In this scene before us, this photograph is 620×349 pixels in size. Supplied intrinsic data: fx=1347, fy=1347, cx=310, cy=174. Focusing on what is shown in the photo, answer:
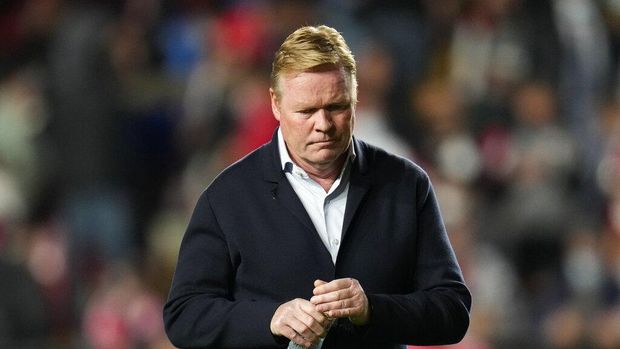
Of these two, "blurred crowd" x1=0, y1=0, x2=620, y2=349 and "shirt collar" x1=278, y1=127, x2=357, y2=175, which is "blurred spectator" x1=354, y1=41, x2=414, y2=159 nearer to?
"blurred crowd" x1=0, y1=0, x2=620, y2=349

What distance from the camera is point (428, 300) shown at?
9.59ft

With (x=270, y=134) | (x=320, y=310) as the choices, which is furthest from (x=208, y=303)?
(x=270, y=134)

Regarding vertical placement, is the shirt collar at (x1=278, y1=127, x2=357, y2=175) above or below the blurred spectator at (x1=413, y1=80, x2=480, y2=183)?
above

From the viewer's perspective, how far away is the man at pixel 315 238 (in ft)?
9.44

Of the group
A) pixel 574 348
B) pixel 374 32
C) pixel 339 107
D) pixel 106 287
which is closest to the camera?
pixel 339 107

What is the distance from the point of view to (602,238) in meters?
A: 8.20

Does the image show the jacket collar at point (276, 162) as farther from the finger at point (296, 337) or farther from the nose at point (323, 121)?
→ the finger at point (296, 337)

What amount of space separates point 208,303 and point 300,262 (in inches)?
8.6

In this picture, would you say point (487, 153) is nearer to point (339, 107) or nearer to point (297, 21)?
point (297, 21)

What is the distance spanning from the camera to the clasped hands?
2.71m

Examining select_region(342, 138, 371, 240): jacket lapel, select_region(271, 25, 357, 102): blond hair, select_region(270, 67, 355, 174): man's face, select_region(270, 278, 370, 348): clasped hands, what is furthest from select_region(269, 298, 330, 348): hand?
select_region(271, 25, 357, 102): blond hair

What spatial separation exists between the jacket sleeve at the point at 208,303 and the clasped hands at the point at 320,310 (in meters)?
0.08

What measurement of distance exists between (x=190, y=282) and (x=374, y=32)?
5.97 meters

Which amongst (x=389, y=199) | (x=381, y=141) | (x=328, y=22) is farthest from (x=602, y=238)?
(x=389, y=199)
